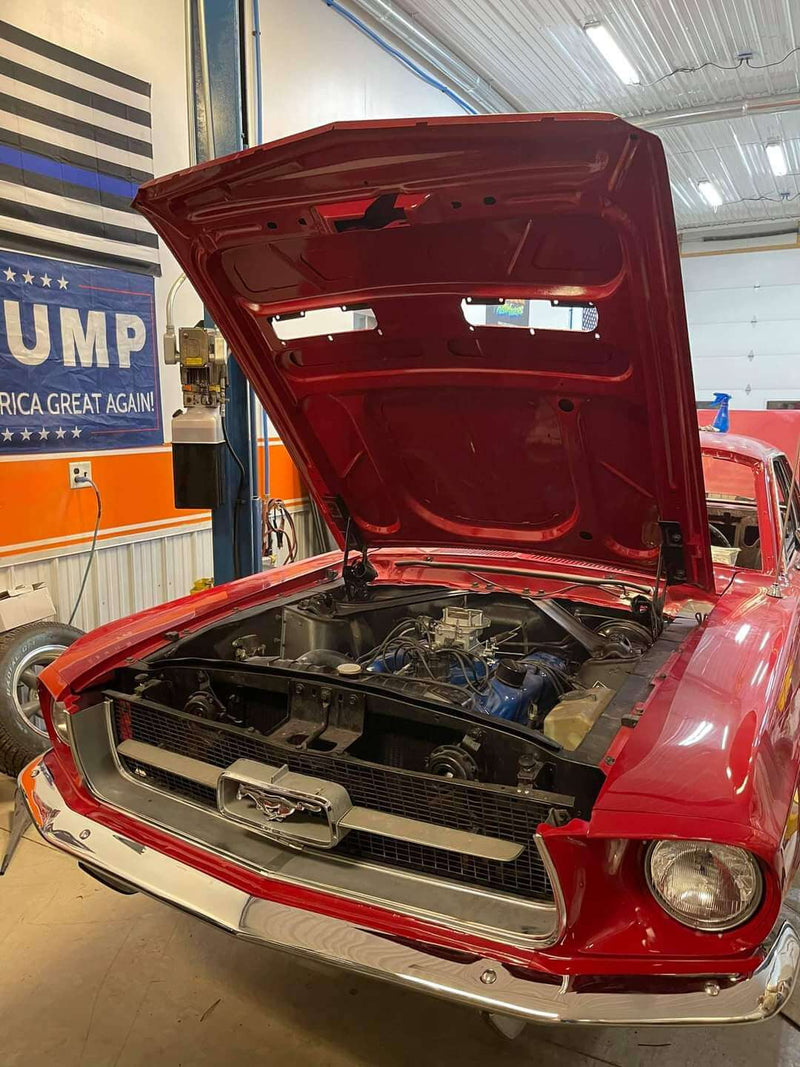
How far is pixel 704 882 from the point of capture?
1301mm

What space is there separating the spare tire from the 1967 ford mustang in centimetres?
99

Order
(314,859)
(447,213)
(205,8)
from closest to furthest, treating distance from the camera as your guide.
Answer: (314,859), (447,213), (205,8)

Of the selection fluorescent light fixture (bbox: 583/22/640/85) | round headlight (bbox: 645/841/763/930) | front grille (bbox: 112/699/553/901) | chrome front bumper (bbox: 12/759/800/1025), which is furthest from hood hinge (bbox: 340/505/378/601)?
fluorescent light fixture (bbox: 583/22/640/85)

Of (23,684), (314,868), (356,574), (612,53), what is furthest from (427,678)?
(612,53)

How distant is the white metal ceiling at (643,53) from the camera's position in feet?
18.6

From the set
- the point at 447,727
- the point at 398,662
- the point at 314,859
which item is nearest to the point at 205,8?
the point at 398,662

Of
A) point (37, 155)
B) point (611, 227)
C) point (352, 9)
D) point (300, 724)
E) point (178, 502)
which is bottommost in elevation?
point (300, 724)

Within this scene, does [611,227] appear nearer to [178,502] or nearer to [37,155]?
[178,502]

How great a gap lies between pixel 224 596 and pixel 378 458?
2.35 feet

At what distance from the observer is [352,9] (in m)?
5.58

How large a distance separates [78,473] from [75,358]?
0.58 m

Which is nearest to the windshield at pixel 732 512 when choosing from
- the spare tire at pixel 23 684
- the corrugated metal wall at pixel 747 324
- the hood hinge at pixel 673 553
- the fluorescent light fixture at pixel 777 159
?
the hood hinge at pixel 673 553

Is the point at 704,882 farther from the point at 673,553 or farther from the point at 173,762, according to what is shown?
the point at 173,762

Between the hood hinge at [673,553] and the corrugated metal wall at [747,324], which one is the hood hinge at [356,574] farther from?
the corrugated metal wall at [747,324]
